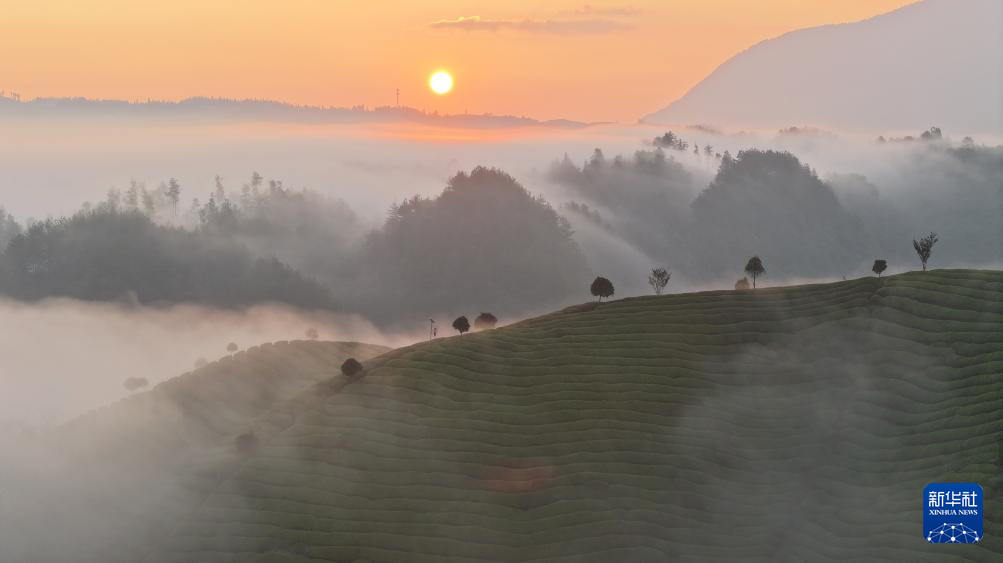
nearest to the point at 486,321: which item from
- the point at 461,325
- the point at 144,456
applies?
the point at 461,325

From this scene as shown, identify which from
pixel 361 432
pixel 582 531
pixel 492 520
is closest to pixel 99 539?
pixel 361 432

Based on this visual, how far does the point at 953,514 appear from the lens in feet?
251

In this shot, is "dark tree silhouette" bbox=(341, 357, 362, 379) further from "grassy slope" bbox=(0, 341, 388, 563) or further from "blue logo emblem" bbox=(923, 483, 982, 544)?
"blue logo emblem" bbox=(923, 483, 982, 544)

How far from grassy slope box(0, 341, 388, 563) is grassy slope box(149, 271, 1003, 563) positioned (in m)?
4.78

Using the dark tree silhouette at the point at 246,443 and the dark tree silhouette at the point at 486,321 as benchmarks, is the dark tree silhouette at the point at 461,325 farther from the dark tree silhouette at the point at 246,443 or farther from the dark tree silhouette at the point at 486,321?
the dark tree silhouette at the point at 246,443

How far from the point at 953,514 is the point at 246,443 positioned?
5613 cm

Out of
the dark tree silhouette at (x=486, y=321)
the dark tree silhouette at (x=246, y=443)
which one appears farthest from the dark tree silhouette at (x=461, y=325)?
the dark tree silhouette at (x=246, y=443)

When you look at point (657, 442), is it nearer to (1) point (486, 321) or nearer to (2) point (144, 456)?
(2) point (144, 456)

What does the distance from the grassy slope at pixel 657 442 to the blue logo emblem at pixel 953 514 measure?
874 mm

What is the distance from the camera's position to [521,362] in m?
107

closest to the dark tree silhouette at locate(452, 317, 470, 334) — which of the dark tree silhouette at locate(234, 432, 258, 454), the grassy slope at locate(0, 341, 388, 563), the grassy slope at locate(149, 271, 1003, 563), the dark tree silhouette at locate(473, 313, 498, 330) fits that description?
the dark tree silhouette at locate(473, 313, 498, 330)

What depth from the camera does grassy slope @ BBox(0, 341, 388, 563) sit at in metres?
89.5

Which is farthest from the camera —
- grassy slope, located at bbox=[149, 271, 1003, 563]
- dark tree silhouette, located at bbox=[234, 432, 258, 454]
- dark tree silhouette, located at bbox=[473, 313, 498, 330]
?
dark tree silhouette, located at bbox=[473, 313, 498, 330]

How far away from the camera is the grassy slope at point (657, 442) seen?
81062 millimetres
